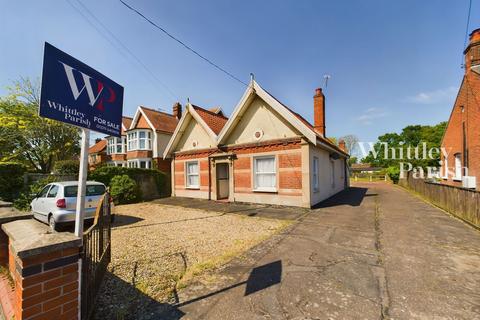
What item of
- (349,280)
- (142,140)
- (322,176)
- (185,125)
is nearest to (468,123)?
(322,176)

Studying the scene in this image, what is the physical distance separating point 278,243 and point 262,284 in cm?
218

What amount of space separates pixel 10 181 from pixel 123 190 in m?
5.99

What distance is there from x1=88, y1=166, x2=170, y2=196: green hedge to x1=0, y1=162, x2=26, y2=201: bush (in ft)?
11.6

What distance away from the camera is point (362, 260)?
4676 mm

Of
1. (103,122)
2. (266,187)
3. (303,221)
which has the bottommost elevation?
(303,221)

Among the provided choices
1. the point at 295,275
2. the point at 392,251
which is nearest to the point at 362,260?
the point at 392,251

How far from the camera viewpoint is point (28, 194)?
11.9m

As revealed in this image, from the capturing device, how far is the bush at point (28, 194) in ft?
37.1

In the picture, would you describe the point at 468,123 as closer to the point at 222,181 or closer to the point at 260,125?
the point at 260,125

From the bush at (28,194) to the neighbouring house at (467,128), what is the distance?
82.4 feet

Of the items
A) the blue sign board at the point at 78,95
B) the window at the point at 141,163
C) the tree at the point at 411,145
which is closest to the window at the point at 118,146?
the window at the point at 141,163

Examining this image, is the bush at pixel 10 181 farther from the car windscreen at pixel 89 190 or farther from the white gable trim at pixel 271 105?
the white gable trim at pixel 271 105

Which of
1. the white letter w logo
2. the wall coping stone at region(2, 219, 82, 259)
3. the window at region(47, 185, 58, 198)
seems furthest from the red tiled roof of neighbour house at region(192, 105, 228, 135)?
the wall coping stone at region(2, 219, 82, 259)

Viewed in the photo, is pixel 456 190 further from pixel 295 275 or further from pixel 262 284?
pixel 262 284
